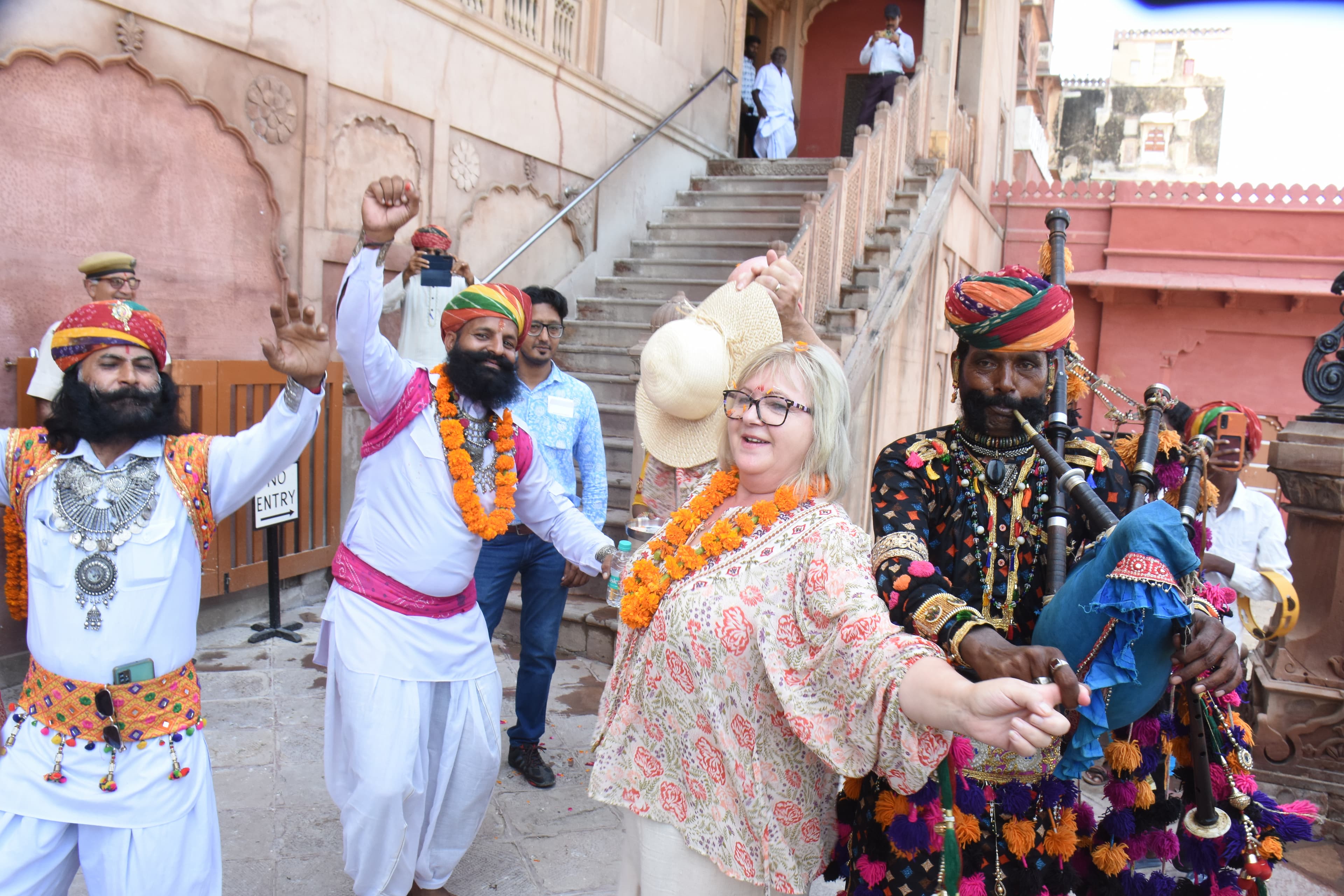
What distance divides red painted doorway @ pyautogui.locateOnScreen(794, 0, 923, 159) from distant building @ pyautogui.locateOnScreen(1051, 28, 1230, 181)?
963 inches

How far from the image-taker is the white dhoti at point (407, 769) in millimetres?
2934

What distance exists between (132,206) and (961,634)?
5.67 meters

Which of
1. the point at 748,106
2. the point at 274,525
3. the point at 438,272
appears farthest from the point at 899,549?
the point at 748,106

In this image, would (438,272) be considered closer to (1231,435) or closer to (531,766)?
(531,766)

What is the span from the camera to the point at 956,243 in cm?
1153

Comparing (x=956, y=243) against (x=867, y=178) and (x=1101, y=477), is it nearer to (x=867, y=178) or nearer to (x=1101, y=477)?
(x=867, y=178)

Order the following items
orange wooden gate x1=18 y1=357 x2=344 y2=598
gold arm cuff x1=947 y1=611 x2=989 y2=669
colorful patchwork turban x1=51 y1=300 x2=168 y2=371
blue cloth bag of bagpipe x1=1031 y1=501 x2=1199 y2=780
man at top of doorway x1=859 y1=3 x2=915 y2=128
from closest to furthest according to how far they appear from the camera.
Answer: blue cloth bag of bagpipe x1=1031 y1=501 x2=1199 y2=780 < gold arm cuff x1=947 y1=611 x2=989 y2=669 < colorful patchwork turban x1=51 y1=300 x2=168 y2=371 < orange wooden gate x1=18 y1=357 x2=344 y2=598 < man at top of doorway x1=859 y1=3 x2=915 y2=128

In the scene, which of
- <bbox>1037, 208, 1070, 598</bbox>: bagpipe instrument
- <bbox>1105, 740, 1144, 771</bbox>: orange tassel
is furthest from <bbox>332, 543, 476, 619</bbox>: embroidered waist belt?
<bbox>1105, 740, 1144, 771</bbox>: orange tassel

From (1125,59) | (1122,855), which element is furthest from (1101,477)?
(1125,59)

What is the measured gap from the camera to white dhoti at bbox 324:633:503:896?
2934 mm

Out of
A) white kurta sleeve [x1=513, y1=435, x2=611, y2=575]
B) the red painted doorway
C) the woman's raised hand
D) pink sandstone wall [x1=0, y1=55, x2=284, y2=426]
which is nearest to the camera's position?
the woman's raised hand

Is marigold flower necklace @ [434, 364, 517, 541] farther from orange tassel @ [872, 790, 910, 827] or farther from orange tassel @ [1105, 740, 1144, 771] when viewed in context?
orange tassel @ [1105, 740, 1144, 771]

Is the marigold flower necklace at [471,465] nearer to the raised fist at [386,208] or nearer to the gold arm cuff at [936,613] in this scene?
the raised fist at [386,208]

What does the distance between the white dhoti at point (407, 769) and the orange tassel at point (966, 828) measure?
5.54 feet
